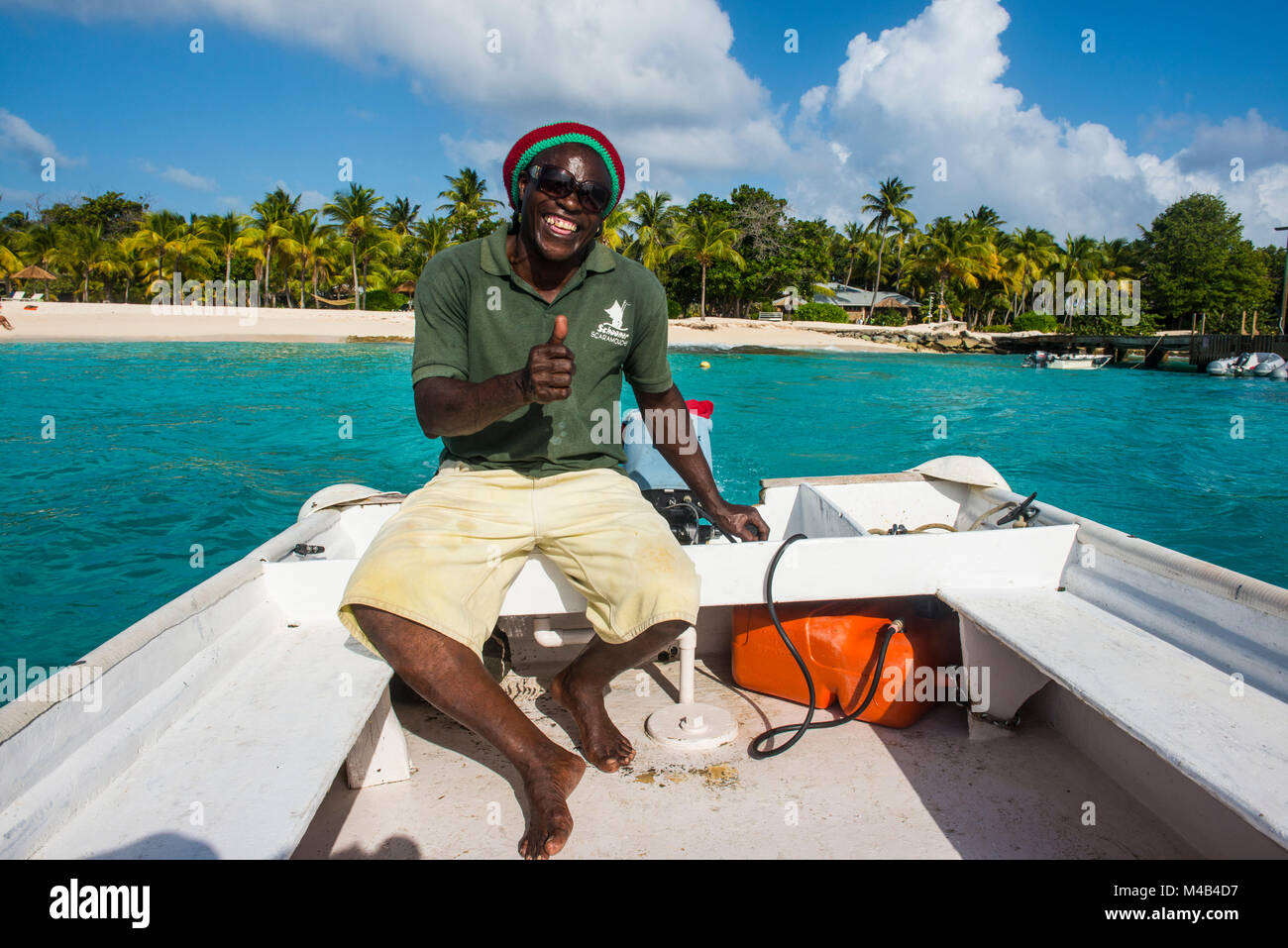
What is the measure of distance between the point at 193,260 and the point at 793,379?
38.1m

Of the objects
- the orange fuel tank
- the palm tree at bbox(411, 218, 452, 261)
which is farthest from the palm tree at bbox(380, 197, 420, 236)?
the orange fuel tank

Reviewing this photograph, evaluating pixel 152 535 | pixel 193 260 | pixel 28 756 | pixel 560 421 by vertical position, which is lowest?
pixel 152 535

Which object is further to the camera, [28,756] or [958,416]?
[958,416]

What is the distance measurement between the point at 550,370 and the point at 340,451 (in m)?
10.9

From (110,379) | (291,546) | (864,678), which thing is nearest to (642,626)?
(864,678)

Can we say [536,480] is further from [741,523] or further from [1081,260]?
[1081,260]

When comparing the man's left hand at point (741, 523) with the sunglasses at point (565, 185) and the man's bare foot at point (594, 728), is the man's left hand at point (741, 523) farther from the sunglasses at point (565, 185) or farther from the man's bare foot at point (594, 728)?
the sunglasses at point (565, 185)

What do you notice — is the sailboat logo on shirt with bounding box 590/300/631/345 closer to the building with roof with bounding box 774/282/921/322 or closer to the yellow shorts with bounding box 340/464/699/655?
the yellow shorts with bounding box 340/464/699/655

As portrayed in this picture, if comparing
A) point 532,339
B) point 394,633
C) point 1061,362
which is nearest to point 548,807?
point 394,633

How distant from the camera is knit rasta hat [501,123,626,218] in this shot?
2.43 m

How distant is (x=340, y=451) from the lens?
39.0 ft
